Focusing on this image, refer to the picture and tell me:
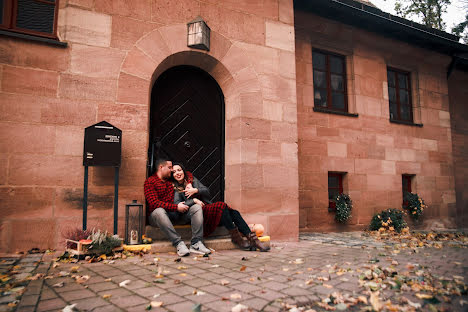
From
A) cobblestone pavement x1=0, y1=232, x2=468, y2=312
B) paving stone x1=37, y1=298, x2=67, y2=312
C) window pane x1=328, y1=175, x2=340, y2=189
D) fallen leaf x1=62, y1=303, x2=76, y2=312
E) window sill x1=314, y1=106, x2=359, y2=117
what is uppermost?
window sill x1=314, y1=106, x2=359, y2=117

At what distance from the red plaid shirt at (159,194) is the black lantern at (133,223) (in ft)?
0.60

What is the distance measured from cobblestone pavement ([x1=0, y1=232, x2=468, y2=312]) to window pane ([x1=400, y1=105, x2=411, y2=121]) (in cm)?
559

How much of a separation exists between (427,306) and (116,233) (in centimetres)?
366

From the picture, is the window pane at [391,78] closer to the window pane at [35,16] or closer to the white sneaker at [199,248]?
the white sneaker at [199,248]

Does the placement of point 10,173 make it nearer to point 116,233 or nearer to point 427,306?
point 116,233

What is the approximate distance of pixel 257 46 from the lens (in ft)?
20.1

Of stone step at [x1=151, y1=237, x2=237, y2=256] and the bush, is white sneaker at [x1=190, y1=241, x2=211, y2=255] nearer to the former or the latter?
stone step at [x1=151, y1=237, x2=237, y2=256]

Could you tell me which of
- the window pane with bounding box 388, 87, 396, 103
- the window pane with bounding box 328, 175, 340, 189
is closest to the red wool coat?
the window pane with bounding box 328, 175, 340, 189

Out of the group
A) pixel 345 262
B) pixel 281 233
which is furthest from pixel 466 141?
pixel 345 262

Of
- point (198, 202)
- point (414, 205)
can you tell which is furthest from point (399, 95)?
point (198, 202)

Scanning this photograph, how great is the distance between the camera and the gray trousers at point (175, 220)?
14.5 ft

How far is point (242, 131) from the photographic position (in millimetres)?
5762

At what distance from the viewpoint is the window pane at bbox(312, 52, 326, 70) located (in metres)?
8.23

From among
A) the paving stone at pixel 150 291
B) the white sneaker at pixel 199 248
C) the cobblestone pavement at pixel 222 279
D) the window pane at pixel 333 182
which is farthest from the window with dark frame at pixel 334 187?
the paving stone at pixel 150 291
